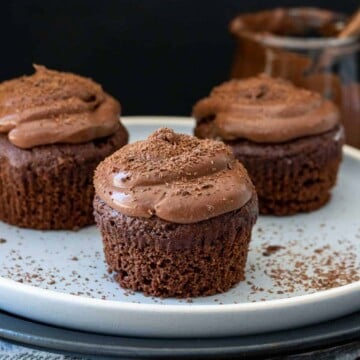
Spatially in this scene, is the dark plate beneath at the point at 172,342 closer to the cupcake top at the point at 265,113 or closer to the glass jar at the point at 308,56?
the cupcake top at the point at 265,113

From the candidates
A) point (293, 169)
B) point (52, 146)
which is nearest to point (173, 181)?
point (52, 146)

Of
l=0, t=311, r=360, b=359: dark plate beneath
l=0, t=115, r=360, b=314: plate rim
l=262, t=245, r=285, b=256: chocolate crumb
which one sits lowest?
l=262, t=245, r=285, b=256: chocolate crumb

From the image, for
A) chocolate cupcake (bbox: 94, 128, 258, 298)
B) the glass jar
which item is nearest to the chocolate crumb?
chocolate cupcake (bbox: 94, 128, 258, 298)

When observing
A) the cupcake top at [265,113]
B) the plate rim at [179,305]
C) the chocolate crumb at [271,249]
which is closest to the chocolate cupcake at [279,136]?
the cupcake top at [265,113]

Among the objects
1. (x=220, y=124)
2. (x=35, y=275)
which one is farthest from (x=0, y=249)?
Answer: (x=220, y=124)

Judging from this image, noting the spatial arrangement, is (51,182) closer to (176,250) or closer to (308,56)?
(176,250)

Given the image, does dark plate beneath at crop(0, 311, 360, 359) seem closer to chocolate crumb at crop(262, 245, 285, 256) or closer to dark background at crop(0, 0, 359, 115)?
chocolate crumb at crop(262, 245, 285, 256)

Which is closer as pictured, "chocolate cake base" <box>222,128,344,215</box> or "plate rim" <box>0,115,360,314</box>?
"plate rim" <box>0,115,360,314</box>
